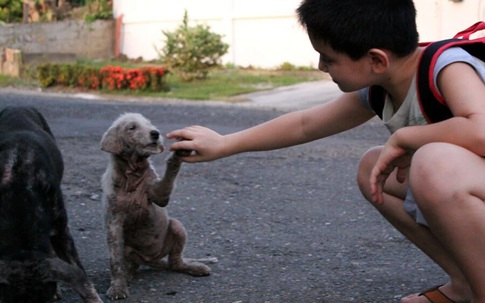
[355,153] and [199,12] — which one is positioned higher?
[199,12]

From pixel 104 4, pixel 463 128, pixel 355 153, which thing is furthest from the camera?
pixel 104 4

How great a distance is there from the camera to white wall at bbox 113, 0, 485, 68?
21.8 m

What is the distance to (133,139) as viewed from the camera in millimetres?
4277

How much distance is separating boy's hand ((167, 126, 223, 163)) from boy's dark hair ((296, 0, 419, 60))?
0.74m

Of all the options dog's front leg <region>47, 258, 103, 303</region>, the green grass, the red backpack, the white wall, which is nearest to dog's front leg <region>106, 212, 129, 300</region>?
dog's front leg <region>47, 258, 103, 303</region>

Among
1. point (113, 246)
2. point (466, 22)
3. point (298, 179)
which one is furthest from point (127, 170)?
point (466, 22)

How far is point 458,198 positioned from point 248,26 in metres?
20.6

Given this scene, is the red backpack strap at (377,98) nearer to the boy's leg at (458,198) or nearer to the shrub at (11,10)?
the boy's leg at (458,198)

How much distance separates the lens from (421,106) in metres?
3.43

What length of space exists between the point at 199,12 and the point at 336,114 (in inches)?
830

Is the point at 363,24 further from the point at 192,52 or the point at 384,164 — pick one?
the point at 192,52

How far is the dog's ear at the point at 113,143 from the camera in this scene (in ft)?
14.1

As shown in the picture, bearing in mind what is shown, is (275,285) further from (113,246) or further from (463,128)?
(463,128)

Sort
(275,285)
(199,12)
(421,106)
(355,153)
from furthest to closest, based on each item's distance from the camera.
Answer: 1. (199,12)
2. (355,153)
3. (275,285)
4. (421,106)
